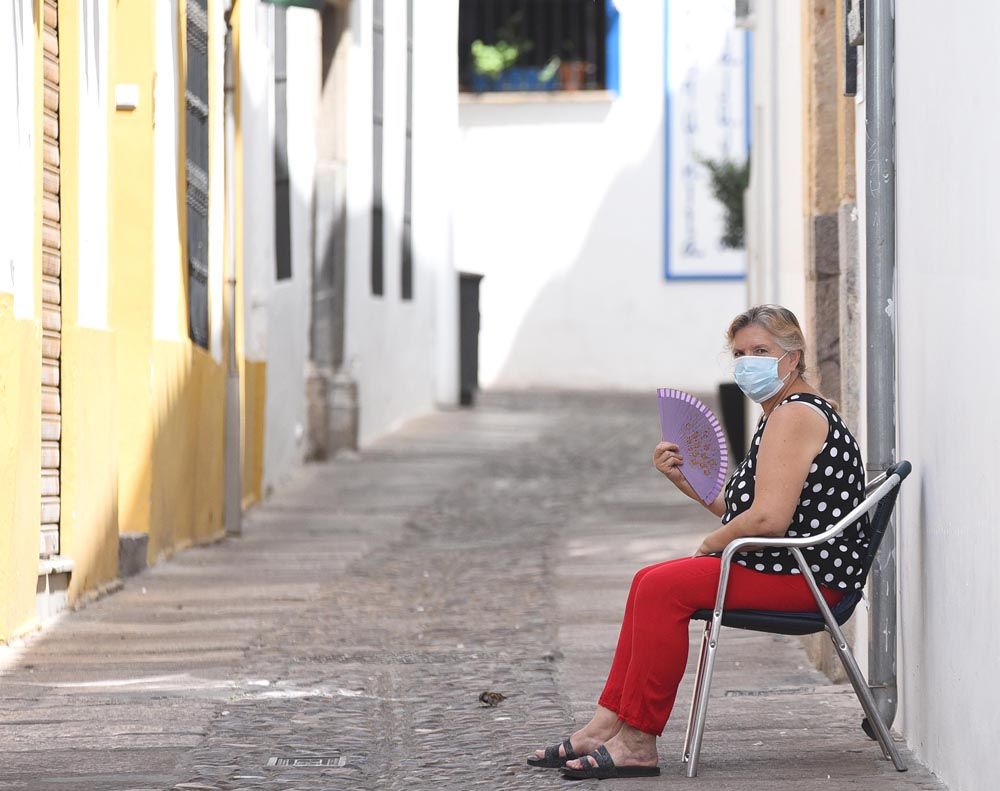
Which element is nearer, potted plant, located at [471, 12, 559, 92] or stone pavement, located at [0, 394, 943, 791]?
stone pavement, located at [0, 394, 943, 791]

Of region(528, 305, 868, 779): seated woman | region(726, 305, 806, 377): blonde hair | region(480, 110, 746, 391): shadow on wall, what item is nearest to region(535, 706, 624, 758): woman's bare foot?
region(528, 305, 868, 779): seated woman

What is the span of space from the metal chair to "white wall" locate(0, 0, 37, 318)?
11.0ft

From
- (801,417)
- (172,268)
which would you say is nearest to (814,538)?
(801,417)

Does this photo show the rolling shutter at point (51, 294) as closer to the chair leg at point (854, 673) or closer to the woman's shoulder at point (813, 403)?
the woman's shoulder at point (813, 403)

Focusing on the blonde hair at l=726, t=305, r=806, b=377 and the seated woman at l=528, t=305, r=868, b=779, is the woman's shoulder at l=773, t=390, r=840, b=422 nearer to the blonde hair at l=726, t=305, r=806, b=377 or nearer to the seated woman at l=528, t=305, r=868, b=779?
the seated woman at l=528, t=305, r=868, b=779

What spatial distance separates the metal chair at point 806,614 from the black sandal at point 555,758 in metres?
0.32

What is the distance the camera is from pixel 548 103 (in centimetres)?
2639

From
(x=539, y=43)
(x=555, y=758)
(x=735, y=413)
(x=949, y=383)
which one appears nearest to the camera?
(x=949, y=383)

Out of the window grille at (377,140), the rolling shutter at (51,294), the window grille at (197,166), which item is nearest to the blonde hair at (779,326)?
the rolling shutter at (51,294)

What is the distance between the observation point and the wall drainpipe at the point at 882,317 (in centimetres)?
551

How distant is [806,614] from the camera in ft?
16.3

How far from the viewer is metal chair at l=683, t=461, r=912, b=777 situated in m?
4.86

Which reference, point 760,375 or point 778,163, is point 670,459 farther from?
point 778,163

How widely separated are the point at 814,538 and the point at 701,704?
21.1 inches
